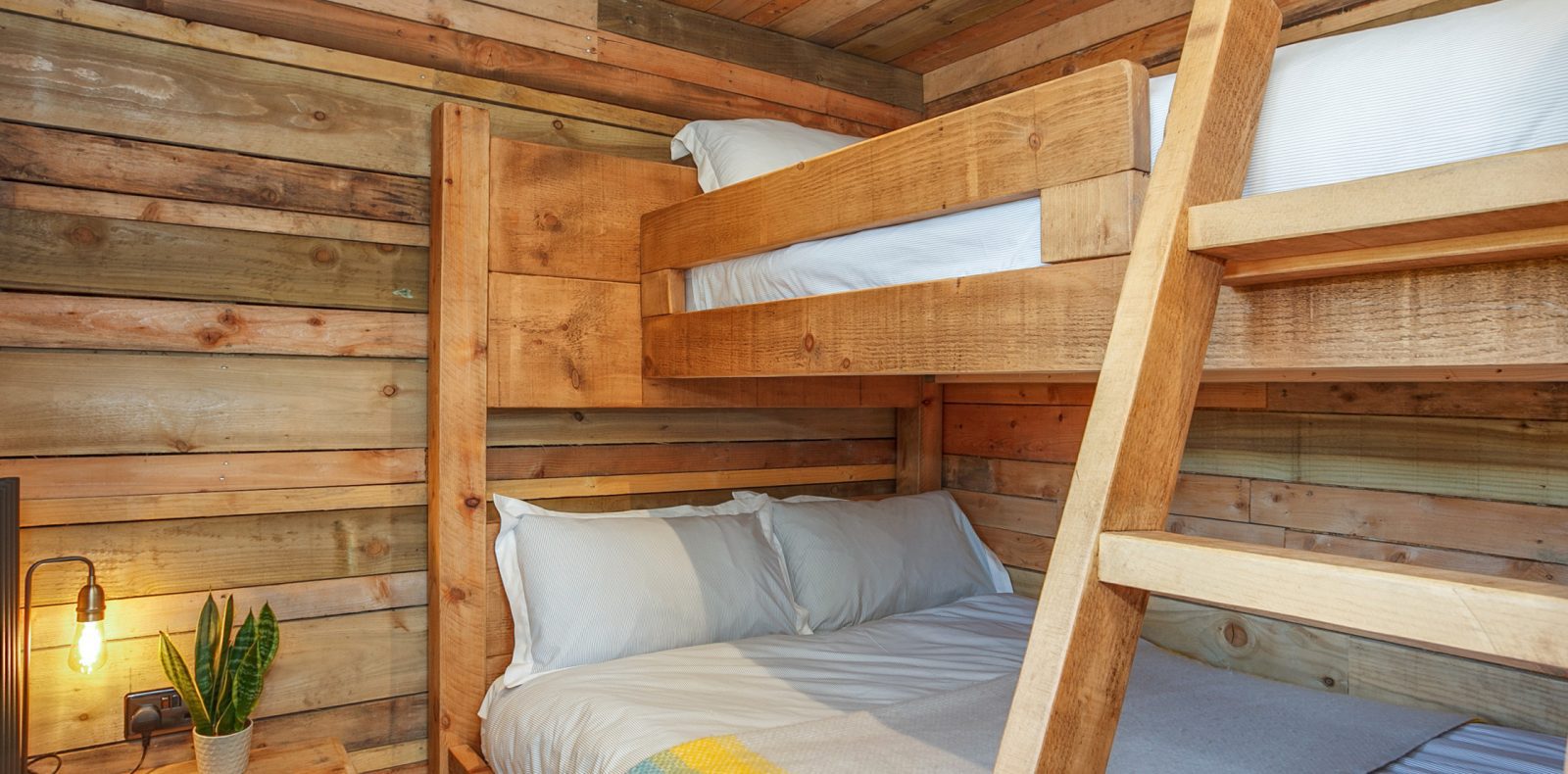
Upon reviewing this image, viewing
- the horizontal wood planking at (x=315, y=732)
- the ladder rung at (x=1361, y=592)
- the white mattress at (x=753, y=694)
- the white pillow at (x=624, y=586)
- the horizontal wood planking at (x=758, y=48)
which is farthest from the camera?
the horizontal wood planking at (x=758, y=48)

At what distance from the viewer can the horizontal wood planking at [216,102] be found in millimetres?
→ 1903

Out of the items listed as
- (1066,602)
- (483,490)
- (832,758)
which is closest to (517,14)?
(483,490)

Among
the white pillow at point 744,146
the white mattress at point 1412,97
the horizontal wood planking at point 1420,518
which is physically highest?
the white pillow at point 744,146

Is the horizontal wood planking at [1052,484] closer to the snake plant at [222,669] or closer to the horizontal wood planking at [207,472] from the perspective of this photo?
the horizontal wood planking at [207,472]

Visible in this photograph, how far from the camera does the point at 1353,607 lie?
726mm

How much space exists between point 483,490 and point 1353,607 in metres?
1.89

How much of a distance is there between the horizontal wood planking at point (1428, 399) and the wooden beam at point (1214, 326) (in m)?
0.16

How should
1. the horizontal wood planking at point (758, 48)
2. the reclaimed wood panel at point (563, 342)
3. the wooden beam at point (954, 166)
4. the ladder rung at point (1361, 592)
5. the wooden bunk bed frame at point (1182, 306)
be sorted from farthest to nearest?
the horizontal wood planking at point (758, 48)
the reclaimed wood panel at point (563, 342)
the wooden beam at point (954, 166)
the wooden bunk bed frame at point (1182, 306)
the ladder rung at point (1361, 592)

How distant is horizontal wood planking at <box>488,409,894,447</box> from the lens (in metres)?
2.45

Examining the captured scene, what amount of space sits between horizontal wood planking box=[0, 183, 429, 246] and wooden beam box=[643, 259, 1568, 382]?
0.82 metres

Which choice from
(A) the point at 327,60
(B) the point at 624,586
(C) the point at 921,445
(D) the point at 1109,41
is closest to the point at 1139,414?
(B) the point at 624,586

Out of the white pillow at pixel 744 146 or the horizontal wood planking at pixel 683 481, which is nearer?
the white pillow at pixel 744 146

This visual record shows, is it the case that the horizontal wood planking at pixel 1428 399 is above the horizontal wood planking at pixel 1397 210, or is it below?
below

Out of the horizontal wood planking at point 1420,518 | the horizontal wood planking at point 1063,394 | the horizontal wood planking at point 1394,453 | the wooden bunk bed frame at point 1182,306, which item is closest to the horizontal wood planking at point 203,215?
the wooden bunk bed frame at point 1182,306
